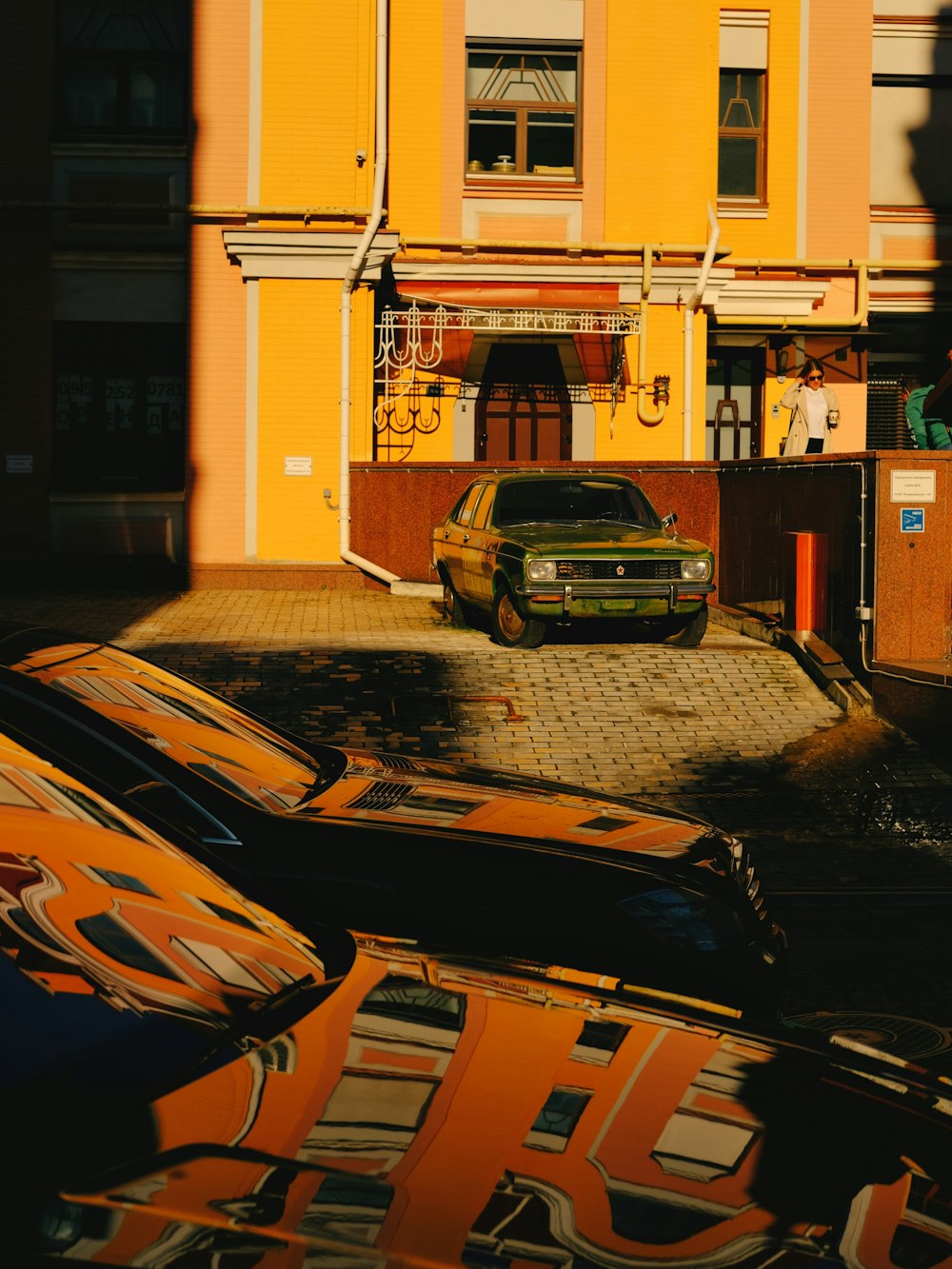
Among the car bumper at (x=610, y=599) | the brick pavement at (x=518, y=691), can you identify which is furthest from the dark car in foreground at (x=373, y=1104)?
the car bumper at (x=610, y=599)

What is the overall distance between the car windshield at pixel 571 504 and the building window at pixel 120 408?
255 inches

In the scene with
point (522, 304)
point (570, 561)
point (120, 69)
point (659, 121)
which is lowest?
point (570, 561)

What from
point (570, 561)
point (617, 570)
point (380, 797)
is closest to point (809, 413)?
point (617, 570)

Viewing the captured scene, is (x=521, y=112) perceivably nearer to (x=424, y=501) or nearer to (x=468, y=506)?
(x=424, y=501)

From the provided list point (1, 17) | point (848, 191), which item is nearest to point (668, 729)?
point (1, 17)

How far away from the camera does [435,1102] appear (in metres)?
2.38

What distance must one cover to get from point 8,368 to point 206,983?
1725 cm

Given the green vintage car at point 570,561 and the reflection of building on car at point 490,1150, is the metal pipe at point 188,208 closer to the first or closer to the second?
the green vintage car at point 570,561

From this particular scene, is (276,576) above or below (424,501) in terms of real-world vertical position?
below

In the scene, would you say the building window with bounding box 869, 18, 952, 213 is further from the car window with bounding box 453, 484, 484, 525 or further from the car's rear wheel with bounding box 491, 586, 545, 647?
the car's rear wheel with bounding box 491, 586, 545, 647

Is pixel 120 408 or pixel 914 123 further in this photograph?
pixel 914 123

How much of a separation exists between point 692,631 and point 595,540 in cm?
123

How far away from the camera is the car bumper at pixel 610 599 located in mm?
12695

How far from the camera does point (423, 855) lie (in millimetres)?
4508
